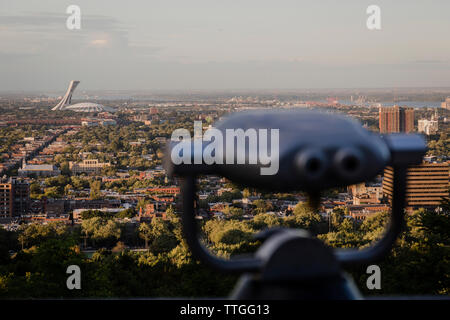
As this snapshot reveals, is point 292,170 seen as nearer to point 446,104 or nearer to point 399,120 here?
point 399,120

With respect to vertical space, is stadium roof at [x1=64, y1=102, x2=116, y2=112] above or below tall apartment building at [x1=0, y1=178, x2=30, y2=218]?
above

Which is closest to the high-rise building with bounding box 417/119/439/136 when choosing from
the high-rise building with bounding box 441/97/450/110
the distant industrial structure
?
the high-rise building with bounding box 441/97/450/110

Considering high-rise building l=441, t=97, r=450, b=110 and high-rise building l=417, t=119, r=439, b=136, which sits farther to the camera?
high-rise building l=441, t=97, r=450, b=110

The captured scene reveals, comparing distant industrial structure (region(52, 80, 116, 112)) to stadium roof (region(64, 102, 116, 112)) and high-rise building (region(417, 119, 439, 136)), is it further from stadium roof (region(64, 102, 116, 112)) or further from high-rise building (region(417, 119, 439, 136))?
high-rise building (region(417, 119, 439, 136))

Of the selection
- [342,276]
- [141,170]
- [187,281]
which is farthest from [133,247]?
[342,276]

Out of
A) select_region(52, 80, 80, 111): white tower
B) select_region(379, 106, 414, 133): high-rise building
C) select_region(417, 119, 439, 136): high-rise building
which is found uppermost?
select_region(52, 80, 80, 111): white tower

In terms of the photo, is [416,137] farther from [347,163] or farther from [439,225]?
[439,225]

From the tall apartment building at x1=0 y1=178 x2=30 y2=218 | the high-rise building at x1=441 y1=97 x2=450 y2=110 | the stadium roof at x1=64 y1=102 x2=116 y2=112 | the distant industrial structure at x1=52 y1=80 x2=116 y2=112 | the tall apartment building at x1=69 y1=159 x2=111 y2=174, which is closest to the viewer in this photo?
the tall apartment building at x1=0 y1=178 x2=30 y2=218
